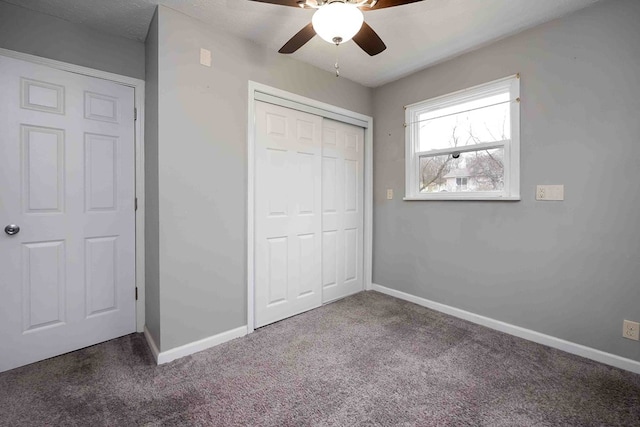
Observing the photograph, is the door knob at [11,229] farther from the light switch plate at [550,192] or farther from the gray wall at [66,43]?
the light switch plate at [550,192]

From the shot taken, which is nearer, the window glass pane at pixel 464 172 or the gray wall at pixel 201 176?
the gray wall at pixel 201 176

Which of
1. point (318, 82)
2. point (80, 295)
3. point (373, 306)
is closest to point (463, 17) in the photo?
point (318, 82)

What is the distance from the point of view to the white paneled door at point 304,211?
249 centimetres

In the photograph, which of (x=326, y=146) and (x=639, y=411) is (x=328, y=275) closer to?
(x=326, y=146)

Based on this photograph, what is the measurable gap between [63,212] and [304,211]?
1.87m

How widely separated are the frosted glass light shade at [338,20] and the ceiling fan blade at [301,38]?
0.80 ft

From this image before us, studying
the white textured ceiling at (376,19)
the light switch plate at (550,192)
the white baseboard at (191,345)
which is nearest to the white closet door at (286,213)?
the white baseboard at (191,345)

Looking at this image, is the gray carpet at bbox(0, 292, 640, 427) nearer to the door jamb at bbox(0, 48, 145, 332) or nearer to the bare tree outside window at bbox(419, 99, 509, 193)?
the door jamb at bbox(0, 48, 145, 332)

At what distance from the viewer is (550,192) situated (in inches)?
84.0

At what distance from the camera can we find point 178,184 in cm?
199

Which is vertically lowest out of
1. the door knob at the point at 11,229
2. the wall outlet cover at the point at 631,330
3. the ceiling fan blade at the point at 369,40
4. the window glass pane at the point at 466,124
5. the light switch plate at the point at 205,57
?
the wall outlet cover at the point at 631,330

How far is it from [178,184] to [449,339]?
2.42 m

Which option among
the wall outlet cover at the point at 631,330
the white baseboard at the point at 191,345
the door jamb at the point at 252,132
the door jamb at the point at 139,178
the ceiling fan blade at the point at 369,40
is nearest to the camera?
the ceiling fan blade at the point at 369,40

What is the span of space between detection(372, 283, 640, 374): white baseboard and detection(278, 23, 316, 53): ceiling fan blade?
262 cm
